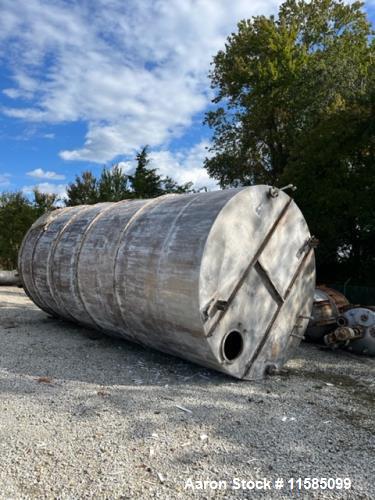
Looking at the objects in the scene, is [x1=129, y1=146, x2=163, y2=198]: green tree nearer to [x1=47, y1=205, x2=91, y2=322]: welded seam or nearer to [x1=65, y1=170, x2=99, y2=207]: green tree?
[x1=65, y1=170, x2=99, y2=207]: green tree

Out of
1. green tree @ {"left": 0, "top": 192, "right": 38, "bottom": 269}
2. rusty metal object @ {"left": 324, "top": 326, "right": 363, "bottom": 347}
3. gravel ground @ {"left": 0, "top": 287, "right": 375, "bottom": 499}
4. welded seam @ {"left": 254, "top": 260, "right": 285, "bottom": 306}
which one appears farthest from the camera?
green tree @ {"left": 0, "top": 192, "right": 38, "bottom": 269}

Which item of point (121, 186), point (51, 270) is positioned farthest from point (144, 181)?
point (51, 270)

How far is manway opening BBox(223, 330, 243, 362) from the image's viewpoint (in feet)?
19.1

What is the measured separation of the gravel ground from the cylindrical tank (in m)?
0.53

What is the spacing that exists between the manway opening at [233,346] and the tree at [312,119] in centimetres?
1034

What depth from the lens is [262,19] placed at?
2502 centimetres

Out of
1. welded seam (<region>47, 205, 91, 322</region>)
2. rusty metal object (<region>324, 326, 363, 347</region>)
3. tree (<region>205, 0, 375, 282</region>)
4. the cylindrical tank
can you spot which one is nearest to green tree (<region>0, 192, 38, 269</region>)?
tree (<region>205, 0, 375, 282</region>)

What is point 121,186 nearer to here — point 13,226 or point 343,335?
point 13,226

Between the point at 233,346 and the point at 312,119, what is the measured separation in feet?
60.9

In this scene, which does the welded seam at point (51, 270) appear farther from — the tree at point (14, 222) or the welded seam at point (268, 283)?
the tree at point (14, 222)

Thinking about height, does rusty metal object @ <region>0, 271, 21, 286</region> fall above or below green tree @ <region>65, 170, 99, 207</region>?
below

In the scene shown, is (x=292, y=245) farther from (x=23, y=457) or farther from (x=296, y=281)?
(x=23, y=457)

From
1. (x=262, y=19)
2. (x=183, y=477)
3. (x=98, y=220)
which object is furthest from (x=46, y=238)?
(x=262, y=19)

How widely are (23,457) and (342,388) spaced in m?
4.35
